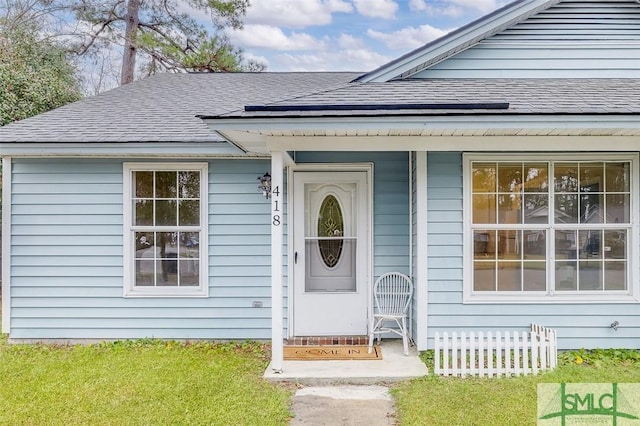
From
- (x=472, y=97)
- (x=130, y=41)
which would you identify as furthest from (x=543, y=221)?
(x=130, y=41)

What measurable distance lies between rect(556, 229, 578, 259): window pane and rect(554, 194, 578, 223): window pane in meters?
0.14

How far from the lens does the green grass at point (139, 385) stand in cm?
358

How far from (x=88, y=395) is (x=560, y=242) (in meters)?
5.23

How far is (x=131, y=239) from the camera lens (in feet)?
18.6

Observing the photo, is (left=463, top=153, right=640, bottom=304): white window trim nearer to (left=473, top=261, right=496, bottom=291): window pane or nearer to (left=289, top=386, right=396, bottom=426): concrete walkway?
(left=473, top=261, right=496, bottom=291): window pane

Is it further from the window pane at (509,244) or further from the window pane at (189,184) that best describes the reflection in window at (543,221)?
the window pane at (189,184)

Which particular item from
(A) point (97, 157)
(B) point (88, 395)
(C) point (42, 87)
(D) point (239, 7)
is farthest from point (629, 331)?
(D) point (239, 7)

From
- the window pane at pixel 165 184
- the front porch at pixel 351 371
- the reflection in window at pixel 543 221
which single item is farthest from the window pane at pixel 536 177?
the window pane at pixel 165 184

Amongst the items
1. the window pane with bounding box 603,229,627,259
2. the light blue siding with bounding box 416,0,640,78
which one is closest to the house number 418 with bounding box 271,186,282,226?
the light blue siding with bounding box 416,0,640,78

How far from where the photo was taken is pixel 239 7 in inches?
559

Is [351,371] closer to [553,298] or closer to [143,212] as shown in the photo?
[553,298]

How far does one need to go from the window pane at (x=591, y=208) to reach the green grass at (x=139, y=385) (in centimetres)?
393

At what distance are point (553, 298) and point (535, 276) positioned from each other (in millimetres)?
312

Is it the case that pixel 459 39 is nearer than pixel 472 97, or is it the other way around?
pixel 472 97
